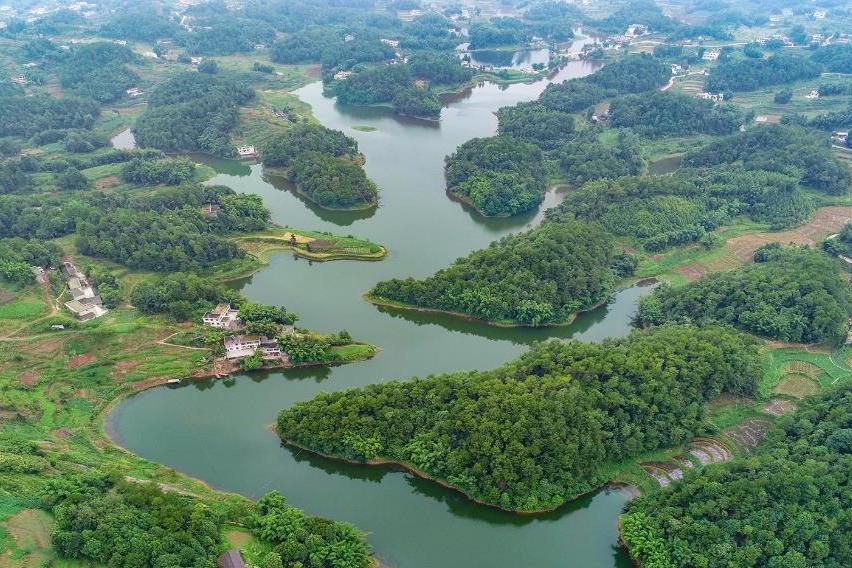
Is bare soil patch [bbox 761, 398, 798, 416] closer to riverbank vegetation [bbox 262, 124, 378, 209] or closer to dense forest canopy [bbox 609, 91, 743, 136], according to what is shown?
riverbank vegetation [bbox 262, 124, 378, 209]

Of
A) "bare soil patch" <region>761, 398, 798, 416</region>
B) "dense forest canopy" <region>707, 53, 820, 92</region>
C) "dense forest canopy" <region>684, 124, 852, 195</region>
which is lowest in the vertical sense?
"bare soil patch" <region>761, 398, 798, 416</region>

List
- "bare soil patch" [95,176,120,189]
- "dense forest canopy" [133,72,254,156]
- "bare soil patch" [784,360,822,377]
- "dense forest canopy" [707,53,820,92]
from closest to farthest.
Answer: "bare soil patch" [784,360,822,377] → "bare soil patch" [95,176,120,189] → "dense forest canopy" [133,72,254,156] → "dense forest canopy" [707,53,820,92]

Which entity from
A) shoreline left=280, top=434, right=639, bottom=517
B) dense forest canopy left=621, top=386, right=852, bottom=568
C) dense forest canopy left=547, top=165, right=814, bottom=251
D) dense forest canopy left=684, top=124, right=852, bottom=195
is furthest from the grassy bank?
dense forest canopy left=684, top=124, right=852, bottom=195

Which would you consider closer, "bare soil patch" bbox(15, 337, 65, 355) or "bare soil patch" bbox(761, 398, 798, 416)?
"bare soil patch" bbox(761, 398, 798, 416)

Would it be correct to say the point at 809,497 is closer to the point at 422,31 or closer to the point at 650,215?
the point at 650,215

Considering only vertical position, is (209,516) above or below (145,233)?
below

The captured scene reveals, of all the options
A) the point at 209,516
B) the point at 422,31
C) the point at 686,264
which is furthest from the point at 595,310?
the point at 422,31
